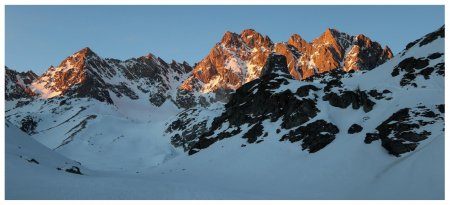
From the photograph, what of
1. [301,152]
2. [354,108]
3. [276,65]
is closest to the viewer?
[301,152]

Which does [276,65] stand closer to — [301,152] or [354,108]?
[354,108]

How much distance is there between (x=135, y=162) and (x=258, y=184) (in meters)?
50.6

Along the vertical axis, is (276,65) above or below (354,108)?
above

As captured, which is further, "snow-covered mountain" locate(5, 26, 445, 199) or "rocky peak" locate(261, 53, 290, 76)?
"rocky peak" locate(261, 53, 290, 76)

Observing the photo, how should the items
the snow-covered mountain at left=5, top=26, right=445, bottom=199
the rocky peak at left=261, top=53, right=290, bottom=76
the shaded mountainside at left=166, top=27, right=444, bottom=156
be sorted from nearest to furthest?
the snow-covered mountain at left=5, top=26, right=445, bottom=199 < the shaded mountainside at left=166, top=27, right=444, bottom=156 < the rocky peak at left=261, top=53, right=290, bottom=76

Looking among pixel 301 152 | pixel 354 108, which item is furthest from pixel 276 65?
pixel 301 152

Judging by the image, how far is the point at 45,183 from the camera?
87.4 feet

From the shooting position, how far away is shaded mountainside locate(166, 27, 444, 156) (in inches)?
1938

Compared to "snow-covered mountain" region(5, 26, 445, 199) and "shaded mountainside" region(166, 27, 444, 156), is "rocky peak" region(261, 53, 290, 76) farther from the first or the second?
"snow-covered mountain" region(5, 26, 445, 199)

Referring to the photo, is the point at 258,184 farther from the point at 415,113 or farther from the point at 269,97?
the point at 269,97

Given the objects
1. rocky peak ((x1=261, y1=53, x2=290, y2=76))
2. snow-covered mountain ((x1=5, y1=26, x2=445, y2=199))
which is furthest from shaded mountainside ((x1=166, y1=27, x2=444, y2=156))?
rocky peak ((x1=261, y1=53, x2=290, y2=76))

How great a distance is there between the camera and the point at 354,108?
6197cm

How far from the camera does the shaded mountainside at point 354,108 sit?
1938 inches

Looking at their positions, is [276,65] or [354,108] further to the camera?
[276,65]
